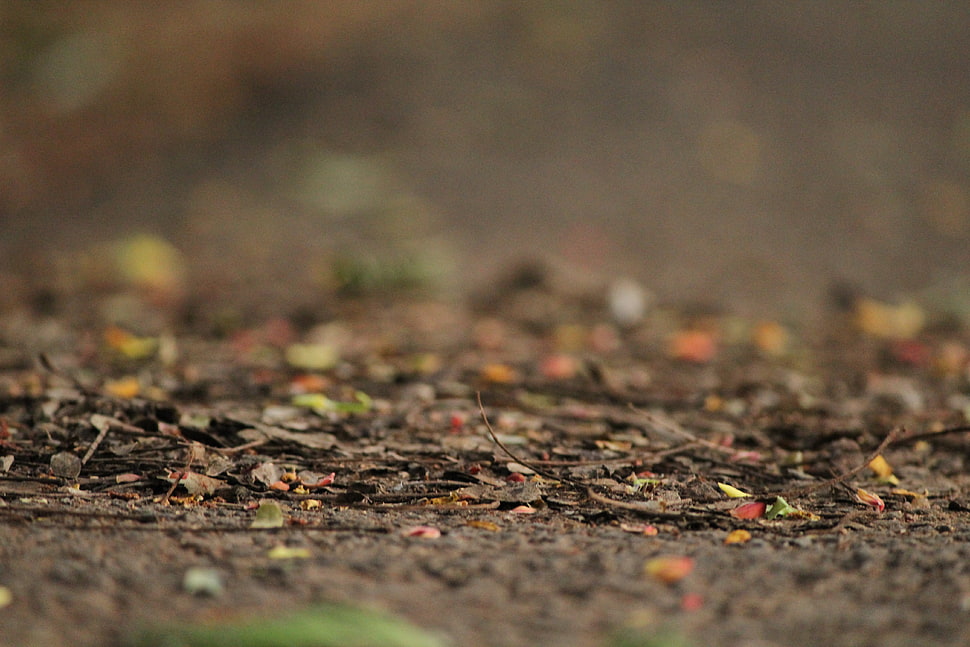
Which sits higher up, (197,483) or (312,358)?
(312,358)

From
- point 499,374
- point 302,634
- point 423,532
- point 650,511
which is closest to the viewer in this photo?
point 302,634

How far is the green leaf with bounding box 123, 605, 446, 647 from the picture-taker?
1.16 meters

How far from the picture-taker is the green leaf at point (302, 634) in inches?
45.6

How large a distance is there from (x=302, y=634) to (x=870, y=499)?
1330 millimetres

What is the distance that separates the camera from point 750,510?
1.82 metres

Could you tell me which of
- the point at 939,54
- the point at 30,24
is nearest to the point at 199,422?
the point at 30,24

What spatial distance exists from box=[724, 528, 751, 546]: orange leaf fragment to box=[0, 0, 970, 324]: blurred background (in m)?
2.69

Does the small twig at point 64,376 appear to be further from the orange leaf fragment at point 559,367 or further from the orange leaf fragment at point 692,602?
the orange leaf fragment at point 692,602

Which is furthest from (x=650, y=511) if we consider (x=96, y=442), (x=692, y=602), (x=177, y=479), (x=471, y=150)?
(x=471, y=150)

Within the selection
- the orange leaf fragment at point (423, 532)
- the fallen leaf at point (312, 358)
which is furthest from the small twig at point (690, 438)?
the fallen leaf at point (312, 358)

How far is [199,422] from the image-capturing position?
2256 millimetres

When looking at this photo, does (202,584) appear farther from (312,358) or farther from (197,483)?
(312,358)

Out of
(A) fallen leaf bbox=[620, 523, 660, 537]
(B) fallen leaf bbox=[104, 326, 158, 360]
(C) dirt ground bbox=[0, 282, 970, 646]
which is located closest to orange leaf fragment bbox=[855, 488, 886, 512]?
(C) dirt ground bbox=[0, 282, 970, 646]

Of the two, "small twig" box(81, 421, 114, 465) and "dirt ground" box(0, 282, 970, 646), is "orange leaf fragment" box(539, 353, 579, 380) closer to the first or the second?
"dirt ground" box(0, 282, 970, 646)
